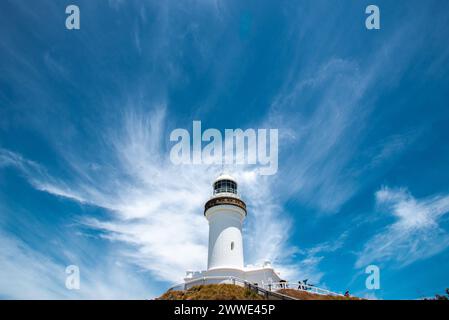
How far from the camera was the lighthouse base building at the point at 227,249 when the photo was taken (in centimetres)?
3344

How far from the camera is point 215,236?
117ft

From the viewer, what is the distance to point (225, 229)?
A: 3572 cm

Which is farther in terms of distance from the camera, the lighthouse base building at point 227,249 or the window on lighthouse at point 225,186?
the window on lighthouse at point 225,186

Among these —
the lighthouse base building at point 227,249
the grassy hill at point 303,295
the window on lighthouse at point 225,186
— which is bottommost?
the grassy hill at point 303,295

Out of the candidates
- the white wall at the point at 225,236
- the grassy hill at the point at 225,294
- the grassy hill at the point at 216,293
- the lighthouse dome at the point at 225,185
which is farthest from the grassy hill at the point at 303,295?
the lighthouse dome at the point at 225,185

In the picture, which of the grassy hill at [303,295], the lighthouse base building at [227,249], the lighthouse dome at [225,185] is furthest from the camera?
the lighthouse dome at [225,185]

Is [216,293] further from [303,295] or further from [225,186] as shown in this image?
[225,186]

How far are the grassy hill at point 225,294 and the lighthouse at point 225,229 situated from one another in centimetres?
377

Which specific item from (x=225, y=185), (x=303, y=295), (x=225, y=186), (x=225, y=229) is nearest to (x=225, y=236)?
(x=225, y=229)

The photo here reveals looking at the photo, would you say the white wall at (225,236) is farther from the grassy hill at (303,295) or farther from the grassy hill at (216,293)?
the grassy hill at (303,295)

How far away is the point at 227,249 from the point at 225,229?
213 centimetres
